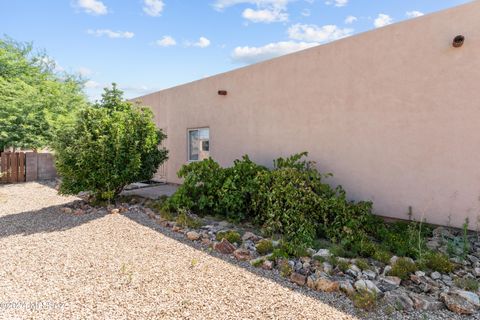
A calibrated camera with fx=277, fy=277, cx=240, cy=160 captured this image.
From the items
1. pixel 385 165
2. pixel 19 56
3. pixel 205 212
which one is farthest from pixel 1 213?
pixel 19 56

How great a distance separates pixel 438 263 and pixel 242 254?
8.60 feet

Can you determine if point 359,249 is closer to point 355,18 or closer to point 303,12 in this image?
point 355,18

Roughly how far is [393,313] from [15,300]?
12.9ft

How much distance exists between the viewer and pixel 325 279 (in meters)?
3.24

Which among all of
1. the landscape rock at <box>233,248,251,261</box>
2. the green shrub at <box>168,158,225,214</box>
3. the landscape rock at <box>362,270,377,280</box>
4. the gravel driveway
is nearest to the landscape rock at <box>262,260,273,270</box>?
the gravel driveway

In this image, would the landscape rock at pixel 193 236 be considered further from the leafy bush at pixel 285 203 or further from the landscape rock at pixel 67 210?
the landscape rock at pixel 67 210

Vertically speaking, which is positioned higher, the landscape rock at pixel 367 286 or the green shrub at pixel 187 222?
the green shrub at pixel 187 222

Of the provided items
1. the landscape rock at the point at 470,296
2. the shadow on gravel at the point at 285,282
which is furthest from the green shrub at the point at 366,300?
the landscape rock at the point at 470,296

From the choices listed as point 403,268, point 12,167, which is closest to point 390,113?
point 403,268

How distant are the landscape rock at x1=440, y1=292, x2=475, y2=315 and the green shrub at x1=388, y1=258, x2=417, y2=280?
0.50 metres

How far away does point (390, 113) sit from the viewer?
542 cm

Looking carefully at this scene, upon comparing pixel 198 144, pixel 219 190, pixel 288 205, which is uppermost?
pixel 198 144

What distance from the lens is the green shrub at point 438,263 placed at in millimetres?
3609

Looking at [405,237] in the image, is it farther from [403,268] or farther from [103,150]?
[103,150]
